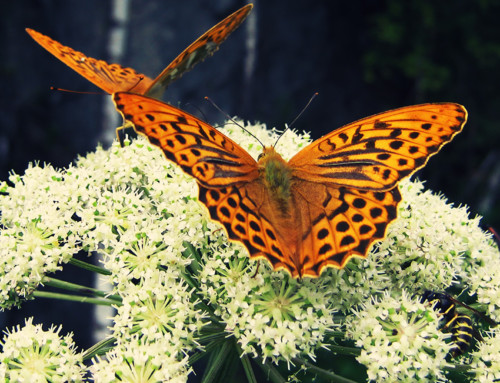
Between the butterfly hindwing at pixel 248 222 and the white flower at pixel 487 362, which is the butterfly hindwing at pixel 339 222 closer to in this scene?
the butterfly hindwing at pixel 248 222

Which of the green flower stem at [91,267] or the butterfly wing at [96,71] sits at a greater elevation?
the butterfly wing at [96,71]

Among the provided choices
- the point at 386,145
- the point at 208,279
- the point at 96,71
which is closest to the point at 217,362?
the point at 208,279

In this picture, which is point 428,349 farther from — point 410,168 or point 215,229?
point 215,229

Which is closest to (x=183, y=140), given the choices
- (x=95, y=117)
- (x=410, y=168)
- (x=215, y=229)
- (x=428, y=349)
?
(x=215, y=229)

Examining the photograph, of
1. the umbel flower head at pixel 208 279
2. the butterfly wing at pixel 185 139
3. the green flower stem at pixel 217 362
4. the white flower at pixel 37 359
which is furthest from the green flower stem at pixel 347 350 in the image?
the white flower at pixel 37 359

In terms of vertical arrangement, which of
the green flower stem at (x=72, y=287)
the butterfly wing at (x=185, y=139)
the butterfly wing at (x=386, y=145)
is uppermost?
the butterfly wing at (x=185, y=139)

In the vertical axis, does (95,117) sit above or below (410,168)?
above

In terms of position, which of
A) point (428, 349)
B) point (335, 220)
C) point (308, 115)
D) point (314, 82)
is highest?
point (314, 82)

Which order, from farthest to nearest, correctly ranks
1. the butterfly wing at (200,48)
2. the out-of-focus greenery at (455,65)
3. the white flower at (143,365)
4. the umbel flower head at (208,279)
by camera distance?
the out-of-focus greenery at (455,65) → the butterfly wing at (200,48) → the umbel flower head at (208,279) → the white flower at (143,365)
